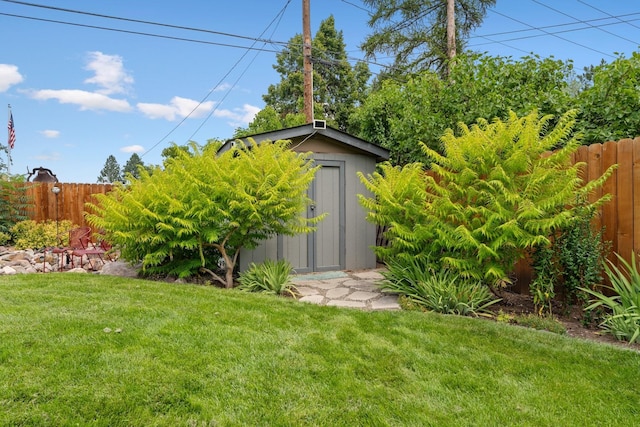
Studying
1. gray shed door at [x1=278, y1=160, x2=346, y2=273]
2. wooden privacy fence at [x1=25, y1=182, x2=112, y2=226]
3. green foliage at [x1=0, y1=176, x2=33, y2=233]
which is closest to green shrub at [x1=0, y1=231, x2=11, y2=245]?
green foliage at [x1=0, y1=176, x2=33, y2=233]

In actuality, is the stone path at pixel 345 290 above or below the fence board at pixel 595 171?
below

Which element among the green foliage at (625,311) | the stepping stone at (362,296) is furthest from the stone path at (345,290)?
the green foliage at (625,311)

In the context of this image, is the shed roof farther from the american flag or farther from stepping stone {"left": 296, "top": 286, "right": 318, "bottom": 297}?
the american flag

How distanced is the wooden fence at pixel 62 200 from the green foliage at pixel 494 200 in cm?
921

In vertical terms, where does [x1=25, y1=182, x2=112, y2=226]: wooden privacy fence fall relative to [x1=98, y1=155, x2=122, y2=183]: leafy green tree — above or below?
below

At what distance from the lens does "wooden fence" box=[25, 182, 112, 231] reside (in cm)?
1012

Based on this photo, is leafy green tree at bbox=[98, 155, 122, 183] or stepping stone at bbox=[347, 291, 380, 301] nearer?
stepping stone at bbox=[347, 291, 380, 301]

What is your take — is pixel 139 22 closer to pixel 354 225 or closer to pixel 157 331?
pixel 354 225

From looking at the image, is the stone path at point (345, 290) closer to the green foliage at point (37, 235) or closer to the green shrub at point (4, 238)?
the green foliage at point (37, 235)

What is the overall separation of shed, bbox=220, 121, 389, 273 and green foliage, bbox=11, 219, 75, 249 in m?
5.28

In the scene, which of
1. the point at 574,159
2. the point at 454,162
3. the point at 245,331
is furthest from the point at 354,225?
the point at 245,331

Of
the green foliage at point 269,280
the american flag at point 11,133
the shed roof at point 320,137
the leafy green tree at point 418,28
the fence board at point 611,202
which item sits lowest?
the green foliage at point 269,280

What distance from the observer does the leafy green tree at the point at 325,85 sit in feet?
72.0

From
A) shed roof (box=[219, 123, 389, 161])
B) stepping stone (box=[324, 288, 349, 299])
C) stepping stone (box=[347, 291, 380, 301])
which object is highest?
shed roof (box=[219, 123, 389, 161])
